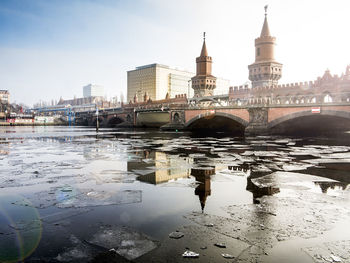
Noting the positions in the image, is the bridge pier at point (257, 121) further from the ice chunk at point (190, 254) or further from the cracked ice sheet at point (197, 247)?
the ice chunk at point (190, 254)

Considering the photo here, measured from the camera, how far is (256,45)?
7062 centimetres

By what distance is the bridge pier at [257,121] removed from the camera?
35.7 m

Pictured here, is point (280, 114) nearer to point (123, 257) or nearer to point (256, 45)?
point (123, 257)

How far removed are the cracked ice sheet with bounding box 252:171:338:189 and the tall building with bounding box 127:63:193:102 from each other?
154 meters

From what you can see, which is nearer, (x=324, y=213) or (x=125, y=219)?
(x=125, y=219)

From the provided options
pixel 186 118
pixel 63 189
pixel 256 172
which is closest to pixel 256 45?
pixel 186 118

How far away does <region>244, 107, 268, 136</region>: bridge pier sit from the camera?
35656mm

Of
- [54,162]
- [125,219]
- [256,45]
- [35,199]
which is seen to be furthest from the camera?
[256,45]

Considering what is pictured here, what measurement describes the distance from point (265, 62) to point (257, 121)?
37797mm

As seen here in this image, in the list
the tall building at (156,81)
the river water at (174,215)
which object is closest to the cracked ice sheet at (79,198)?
the river water at (174,215)

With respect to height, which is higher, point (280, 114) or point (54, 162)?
point (280, 114)

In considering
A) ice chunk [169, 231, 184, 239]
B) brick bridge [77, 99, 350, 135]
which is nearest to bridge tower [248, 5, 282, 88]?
brick bridge [77, 99, 350, 135]

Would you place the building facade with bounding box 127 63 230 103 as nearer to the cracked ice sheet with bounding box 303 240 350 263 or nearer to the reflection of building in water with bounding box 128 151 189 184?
the reflection of building in water with bounding box 128 151 189 184

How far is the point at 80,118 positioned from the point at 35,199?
121126mm
